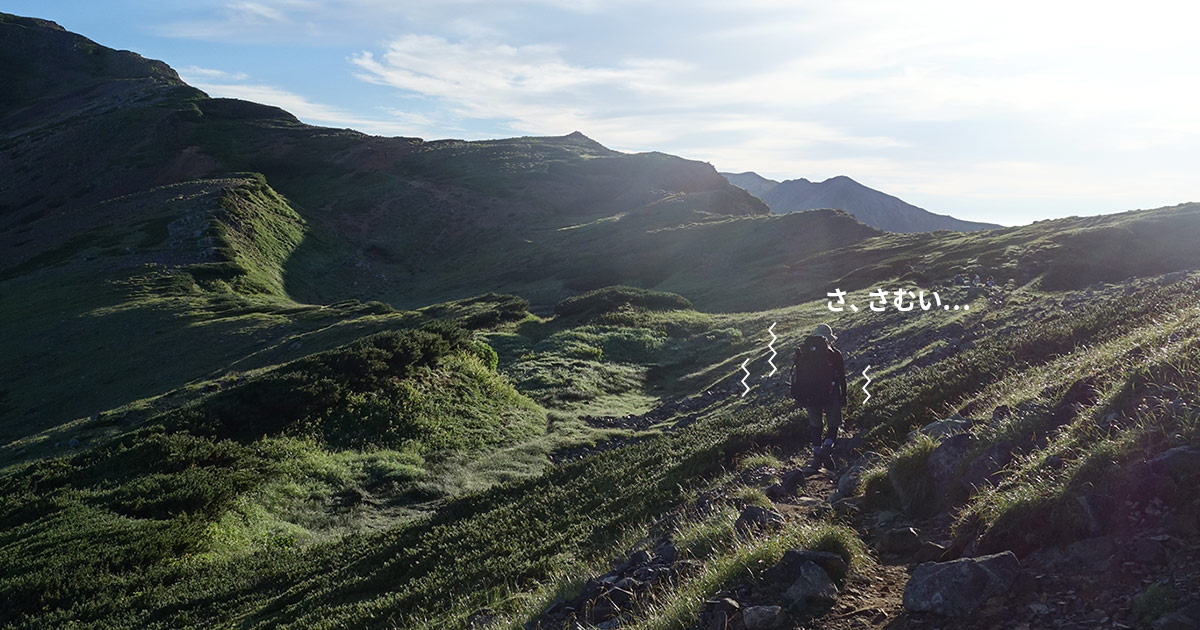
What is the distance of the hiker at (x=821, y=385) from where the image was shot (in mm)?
11578

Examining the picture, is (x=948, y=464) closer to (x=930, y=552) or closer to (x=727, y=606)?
(x=930, y=552)

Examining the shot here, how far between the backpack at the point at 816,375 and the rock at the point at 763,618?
21.2 feet

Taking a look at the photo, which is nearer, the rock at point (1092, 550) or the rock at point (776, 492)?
the rock at point (1092, 550)

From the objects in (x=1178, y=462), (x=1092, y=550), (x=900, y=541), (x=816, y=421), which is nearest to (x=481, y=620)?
(x=900, y=541)

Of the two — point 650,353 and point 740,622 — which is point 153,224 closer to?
point 650,353

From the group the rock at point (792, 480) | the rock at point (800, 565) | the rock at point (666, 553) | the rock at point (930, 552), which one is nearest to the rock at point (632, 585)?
the rock at point (666, 553)

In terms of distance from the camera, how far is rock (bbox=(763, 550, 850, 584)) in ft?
20.0

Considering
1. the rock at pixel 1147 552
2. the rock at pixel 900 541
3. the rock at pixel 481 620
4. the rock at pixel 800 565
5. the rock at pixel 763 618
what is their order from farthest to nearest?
the rock at pixel 481 620 < the rock at pixel 900 541 < the rock at pixel 800 565 < the rock at pixel 763 618 < the rock at pixel 1147 552

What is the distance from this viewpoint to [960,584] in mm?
5172

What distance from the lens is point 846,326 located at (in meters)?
31.3

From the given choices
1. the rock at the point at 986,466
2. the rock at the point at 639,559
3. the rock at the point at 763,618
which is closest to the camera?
the rock at the point at 763,618

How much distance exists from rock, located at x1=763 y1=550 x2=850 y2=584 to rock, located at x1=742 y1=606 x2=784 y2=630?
0.52 meters

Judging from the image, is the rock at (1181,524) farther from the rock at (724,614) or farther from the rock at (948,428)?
the rock at (724,614)

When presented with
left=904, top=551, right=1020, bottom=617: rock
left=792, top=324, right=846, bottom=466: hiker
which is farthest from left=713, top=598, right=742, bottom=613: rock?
left=792, top=324, right=846, bottom=466: hiker
